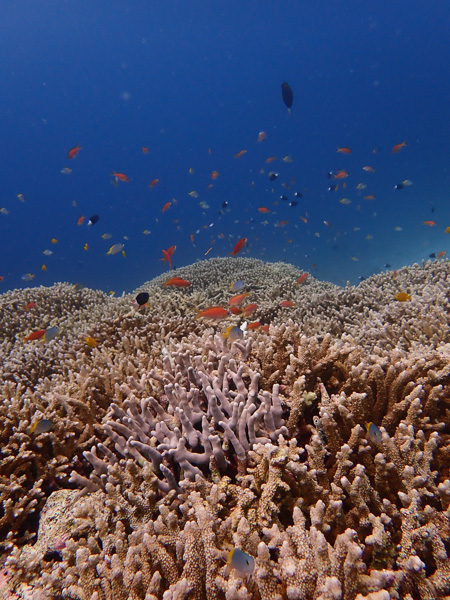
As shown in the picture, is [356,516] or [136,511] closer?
[356,516]

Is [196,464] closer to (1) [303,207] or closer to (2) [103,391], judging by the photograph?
(2) [103,391]

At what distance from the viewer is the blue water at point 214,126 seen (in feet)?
171

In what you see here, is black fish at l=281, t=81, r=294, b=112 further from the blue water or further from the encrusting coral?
the blue water

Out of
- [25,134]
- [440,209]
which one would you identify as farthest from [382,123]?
[25,134]

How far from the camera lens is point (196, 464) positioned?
2.25 metres

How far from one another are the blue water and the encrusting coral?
41.8 m

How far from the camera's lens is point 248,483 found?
6.57ft

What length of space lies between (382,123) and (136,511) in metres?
77.2

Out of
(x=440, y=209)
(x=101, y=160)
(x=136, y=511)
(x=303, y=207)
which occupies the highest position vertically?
(x=101, y=160)

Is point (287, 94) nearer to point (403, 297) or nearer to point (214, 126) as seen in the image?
point (403, 297)

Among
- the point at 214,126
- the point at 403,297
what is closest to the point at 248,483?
the point at 403,297

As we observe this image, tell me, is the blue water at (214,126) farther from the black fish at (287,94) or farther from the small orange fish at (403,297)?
the small orange fish at (403,297)

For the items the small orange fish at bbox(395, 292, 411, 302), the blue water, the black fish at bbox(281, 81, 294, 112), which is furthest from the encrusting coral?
the blue water

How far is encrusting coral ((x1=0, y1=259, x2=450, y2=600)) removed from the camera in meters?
1.44
